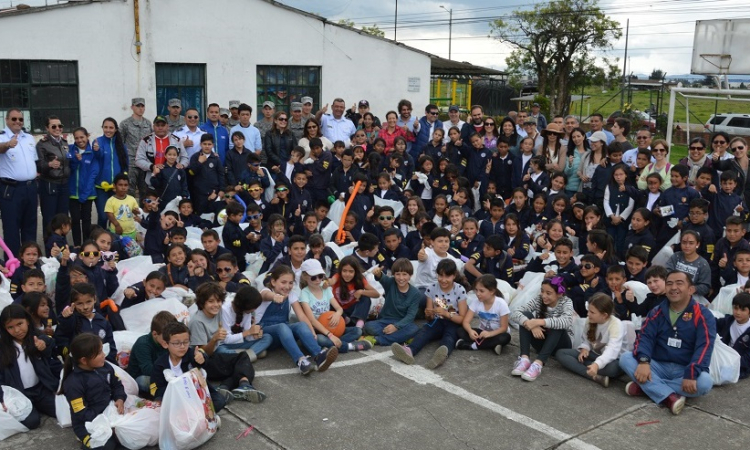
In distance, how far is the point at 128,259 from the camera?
8.28m

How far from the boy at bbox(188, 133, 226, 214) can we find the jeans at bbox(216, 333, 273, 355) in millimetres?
3736

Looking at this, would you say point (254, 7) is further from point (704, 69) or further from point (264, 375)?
point (264, 375)

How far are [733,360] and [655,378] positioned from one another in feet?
2.68

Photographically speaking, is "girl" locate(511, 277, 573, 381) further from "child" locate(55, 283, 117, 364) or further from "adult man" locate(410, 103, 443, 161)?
"adult man" locate(410, 103, 443, 161)

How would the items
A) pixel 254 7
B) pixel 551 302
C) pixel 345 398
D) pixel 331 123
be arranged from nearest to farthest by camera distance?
1. pixel 345 398
2. pixel 551 302
3. pixel 331 123
4. pixel 254 7

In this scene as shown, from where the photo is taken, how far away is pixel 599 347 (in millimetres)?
6680

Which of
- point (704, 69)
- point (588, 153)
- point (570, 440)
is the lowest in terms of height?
point (570, 440)

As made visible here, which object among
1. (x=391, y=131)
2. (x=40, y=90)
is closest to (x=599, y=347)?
(x=391, y=131)

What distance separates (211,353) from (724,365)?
14.7 feet

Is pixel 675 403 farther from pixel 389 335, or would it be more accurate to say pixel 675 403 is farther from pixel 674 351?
Result: pixel 389 335

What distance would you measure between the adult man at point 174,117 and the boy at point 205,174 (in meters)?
1.17

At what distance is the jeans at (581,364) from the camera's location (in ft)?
21.1

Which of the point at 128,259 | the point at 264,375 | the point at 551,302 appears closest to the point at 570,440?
the point at 551,302

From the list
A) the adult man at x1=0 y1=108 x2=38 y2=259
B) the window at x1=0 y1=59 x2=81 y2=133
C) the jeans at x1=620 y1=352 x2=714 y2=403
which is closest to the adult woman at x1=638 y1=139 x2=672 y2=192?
the jeans at x1=620 y1=352 x2=714 y2=403
